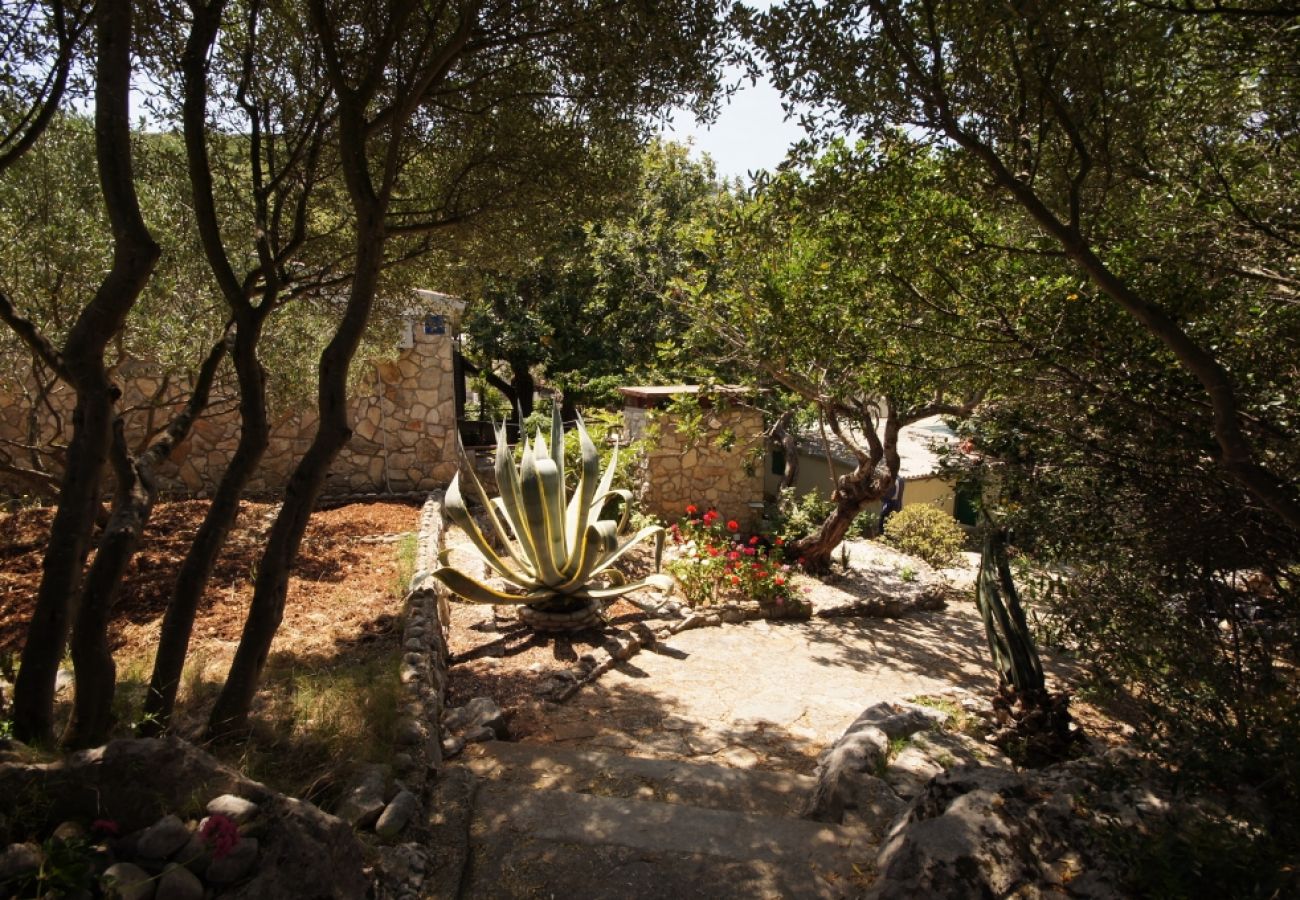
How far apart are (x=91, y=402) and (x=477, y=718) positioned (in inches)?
91.3

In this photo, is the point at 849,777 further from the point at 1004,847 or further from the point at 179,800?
the point at 179,800

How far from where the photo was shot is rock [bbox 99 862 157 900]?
1.63 m

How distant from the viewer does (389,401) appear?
9148mm

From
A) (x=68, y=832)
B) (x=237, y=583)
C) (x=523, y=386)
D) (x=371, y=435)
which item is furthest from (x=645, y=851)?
(x=523, y=386)

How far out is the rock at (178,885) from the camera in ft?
5.47

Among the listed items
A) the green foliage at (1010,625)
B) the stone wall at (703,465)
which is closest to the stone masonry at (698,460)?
the stone wall at (703,465)

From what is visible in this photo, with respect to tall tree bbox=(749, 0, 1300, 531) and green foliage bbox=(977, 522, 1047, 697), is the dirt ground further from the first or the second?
tall tree bbox=(749, 0, 1300, 531)

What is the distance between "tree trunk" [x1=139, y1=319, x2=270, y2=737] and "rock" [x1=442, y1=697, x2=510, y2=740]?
1.30 metres

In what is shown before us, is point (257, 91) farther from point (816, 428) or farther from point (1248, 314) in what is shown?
point (816, 428)

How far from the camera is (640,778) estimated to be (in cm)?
328

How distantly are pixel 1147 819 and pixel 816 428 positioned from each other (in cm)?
952

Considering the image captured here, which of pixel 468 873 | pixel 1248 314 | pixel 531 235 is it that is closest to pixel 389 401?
pixel 531 235

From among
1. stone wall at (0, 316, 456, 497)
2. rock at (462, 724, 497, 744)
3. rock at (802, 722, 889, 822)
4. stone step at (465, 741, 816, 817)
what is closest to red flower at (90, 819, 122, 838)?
stone step at (465, 741, 816, 817)

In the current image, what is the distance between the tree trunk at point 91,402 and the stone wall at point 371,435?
6.01 m
